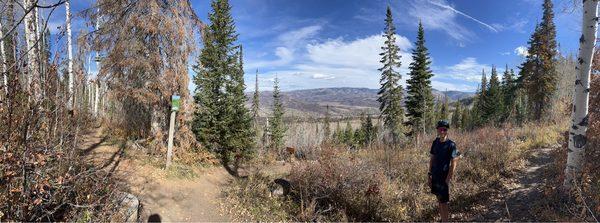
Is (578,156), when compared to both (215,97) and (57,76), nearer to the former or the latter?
(57,76)

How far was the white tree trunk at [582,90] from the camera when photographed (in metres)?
6.30

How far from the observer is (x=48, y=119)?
5.03m

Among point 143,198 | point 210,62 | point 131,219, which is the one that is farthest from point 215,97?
point 131,219

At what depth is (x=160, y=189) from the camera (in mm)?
9594

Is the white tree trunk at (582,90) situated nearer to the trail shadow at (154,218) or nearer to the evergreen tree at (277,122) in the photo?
the trail shadow at (154,218)

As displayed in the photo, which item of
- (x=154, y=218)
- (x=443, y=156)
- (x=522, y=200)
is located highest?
(x=443, y=156)

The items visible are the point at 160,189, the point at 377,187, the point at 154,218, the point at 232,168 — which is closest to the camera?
the point at 154,218

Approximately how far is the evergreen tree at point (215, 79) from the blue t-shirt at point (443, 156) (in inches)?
358

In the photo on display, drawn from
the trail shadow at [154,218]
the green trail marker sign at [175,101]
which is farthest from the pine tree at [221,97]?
the trail shadow at [154,218]

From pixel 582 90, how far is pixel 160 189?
979 centimetres

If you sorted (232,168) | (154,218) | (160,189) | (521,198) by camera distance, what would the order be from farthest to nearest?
(232,168) → (160,189) → (154,218) → (521,198)

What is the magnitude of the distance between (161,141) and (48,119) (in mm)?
7088

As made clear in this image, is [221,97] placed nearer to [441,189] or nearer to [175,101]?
[175,101]

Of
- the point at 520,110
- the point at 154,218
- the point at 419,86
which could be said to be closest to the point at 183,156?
the point at 154,218
